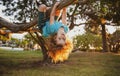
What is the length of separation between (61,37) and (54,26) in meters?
0.36

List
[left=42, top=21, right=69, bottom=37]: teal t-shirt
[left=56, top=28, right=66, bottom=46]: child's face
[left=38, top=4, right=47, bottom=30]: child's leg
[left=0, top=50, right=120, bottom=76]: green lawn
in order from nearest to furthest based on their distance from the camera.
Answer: [left=56, top=28, right=66, bottom=46]: child's face → [left=42, top=21, right=69, bottom=37]: teal t-shirt → [left=38, top=4, right=47, bottom=30]: child's leg → [left=0, top=50, right=120, bottom=76]: green lawn

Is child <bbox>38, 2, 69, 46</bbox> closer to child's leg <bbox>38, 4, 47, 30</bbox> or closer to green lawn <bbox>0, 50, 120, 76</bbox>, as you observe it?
child's leg <bbox>38, 4, 47, 30</bbox>

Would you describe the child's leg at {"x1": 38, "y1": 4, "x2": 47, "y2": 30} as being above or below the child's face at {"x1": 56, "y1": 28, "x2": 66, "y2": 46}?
above

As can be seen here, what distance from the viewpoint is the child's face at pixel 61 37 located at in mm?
5684

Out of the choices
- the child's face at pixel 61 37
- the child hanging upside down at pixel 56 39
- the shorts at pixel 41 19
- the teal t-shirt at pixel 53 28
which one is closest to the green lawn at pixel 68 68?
the shorts at pixel 41 19

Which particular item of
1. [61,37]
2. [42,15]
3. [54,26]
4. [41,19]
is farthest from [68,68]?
[61,37]

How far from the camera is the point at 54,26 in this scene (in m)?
5.98

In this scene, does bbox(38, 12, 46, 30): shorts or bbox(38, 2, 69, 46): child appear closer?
bbox(38, 2, 69, 46): child

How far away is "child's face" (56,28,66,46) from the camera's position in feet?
18.6

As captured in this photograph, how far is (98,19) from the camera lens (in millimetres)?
21094

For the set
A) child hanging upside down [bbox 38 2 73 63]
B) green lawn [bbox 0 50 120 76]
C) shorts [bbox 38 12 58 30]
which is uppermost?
shorts [bbox 38 12 58 30]

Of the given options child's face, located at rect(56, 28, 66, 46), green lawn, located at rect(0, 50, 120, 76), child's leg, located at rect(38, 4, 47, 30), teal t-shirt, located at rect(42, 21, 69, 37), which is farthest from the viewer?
green lawn, located at rect(0, 50, 120, 76)

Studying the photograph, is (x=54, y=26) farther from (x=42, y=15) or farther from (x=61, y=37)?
(x=42, y=15)

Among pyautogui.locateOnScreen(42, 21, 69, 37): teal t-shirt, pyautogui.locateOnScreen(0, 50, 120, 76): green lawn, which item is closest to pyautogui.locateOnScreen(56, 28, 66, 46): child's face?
pyautogui.locateOnScreen(42, 21, 69, 37): teal t-shirt
